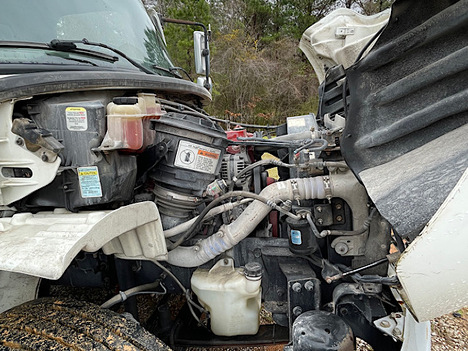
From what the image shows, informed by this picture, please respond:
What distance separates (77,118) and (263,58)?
537 inches

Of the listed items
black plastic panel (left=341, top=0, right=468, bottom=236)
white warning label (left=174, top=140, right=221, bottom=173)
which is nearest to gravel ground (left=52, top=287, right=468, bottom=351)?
white warning label (left=174, top=140, right=221, bottom=173)

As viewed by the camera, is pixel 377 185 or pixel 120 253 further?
pixel 120 253

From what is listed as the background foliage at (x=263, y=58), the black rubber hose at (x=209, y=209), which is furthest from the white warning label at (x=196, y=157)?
the background foliage at (x=263, y=58)

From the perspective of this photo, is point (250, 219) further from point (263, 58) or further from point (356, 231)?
point (263, 58)

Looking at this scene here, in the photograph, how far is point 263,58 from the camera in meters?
13.9

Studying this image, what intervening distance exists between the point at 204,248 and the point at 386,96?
3.40 ft

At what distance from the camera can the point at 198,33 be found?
2482mm

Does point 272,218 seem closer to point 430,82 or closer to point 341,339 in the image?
point 341,339

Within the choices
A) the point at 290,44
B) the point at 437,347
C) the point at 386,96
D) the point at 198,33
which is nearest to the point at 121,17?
the point at 198,33

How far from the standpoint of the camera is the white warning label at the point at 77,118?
1.22m

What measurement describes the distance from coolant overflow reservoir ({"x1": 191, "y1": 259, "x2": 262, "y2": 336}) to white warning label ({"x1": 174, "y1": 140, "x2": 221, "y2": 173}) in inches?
20.9

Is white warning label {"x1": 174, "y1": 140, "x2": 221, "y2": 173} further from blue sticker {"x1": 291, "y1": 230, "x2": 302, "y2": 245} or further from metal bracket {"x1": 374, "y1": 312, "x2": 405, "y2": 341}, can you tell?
metal bracket {"x1": 374, "y1": 312, "x2": 405, "y2": 341}

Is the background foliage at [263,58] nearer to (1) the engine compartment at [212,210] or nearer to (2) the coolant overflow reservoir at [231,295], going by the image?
(1) the engine compartment at [212,210]

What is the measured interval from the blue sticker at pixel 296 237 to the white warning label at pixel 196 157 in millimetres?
496
